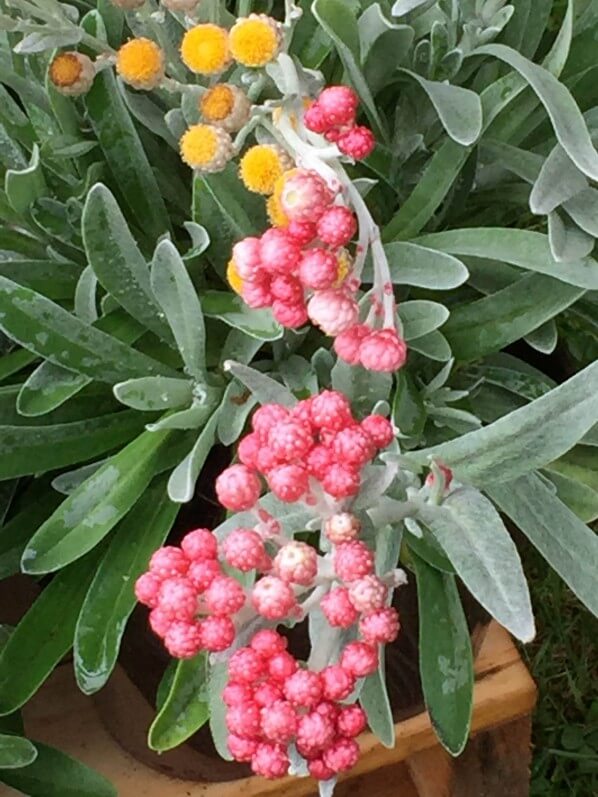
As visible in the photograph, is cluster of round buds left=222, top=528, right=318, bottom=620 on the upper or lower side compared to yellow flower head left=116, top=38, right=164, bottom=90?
lower

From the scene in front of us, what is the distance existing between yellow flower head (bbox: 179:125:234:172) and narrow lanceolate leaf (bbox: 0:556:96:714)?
9.1 inches

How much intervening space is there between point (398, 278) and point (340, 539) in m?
0.16

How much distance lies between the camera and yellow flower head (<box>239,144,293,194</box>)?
1.62 feet

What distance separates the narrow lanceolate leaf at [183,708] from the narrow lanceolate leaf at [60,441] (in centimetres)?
12

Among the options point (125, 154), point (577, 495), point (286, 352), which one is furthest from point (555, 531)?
point (125, 154)

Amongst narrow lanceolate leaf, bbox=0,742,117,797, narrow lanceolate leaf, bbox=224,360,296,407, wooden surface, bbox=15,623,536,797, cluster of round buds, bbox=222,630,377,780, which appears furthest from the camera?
wooden surface, bbox=15,623,536,797

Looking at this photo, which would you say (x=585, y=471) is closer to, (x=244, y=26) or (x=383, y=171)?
(x=383, y=171)

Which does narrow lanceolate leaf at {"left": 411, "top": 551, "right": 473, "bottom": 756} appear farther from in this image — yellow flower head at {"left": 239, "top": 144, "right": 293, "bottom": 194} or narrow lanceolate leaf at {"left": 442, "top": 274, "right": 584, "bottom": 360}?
yellow flower head at {"left": 239, "top": 144, "right": 293, "bottom": 194}

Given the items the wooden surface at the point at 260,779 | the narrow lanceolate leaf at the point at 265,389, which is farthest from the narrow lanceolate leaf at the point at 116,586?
the wooden surface at the point at 260,779

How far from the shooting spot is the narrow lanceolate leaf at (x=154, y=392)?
20.8 inches

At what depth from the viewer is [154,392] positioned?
547 mm

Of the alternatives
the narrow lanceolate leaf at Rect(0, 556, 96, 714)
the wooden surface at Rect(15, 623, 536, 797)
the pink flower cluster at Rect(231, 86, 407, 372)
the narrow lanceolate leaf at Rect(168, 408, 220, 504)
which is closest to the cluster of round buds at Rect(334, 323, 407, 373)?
the pink flower cluster at Rect(231, 86, 407, 372)

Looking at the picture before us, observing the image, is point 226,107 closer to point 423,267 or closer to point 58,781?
point 423,267

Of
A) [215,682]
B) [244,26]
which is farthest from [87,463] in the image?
[244,26]
